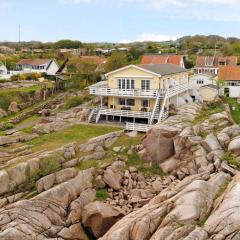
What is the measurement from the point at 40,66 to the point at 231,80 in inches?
1633

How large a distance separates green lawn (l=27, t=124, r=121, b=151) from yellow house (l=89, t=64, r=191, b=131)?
2.82 metres

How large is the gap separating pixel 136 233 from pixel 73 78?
4465 cm

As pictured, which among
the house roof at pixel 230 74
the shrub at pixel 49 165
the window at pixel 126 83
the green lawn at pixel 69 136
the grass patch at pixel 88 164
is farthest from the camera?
the house roof at pixel 230 74

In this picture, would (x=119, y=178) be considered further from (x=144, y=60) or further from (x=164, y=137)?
(x=144, y=60)

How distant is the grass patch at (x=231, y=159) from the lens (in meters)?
26.4

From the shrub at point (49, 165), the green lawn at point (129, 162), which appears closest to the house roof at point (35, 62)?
the green lawn at point (129, 162)

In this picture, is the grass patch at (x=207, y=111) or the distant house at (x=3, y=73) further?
the distant house at (x=3, y=73)

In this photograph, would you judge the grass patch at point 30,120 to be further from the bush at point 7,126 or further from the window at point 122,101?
the window at point 122,101

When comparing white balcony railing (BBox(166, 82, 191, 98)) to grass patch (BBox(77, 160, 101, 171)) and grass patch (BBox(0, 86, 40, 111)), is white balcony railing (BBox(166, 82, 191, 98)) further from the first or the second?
grass patch (BBox(0, 86, 40, 111))

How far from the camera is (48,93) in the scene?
188 ft

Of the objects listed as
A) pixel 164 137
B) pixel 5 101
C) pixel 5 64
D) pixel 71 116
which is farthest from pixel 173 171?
pixel 5 64

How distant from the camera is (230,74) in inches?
2264

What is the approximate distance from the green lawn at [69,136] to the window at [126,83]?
6.14m

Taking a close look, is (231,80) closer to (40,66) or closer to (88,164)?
(88,164)
